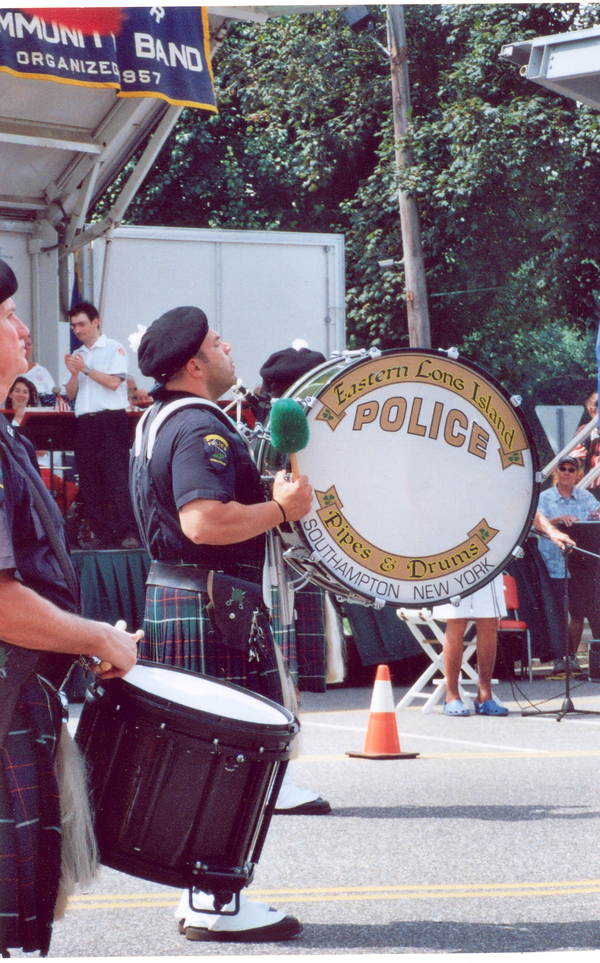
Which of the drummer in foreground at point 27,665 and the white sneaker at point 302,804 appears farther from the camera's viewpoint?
the white sneaker at point 302,804

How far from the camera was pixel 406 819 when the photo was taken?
5812mm

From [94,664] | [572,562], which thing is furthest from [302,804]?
[572,562]

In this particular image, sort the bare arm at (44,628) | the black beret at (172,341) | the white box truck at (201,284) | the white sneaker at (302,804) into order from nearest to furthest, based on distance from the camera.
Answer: the bare arm at (44,628) < the black beret at (172,341) < the white sneaker at (302,804) < the white box truck at (201,284)

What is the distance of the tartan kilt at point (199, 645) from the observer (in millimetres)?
4008

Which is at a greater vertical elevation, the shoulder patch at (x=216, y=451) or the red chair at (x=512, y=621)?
the shoulder patch at (x=216, y=451)

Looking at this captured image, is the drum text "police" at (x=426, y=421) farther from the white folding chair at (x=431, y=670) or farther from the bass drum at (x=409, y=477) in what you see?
the white folding chair at (x=431, y=670)

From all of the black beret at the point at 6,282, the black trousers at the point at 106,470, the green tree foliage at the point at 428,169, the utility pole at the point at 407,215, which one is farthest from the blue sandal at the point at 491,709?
the green tree foliage at the point at 428,169

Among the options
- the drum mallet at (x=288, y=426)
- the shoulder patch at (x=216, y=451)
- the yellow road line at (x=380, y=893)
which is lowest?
the yellow road line at (x=380, y=893)

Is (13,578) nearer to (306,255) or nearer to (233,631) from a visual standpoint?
(233,631)

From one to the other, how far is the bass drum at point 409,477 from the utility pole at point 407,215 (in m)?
15.4

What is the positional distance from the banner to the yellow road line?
7647 mm

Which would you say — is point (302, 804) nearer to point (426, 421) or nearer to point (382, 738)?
point (382, 738)

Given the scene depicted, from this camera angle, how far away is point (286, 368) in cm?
557

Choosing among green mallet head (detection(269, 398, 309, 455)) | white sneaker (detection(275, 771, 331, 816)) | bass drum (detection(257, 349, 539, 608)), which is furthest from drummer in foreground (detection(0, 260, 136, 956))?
white sneaker (detection(275, 771, 331, 816))
